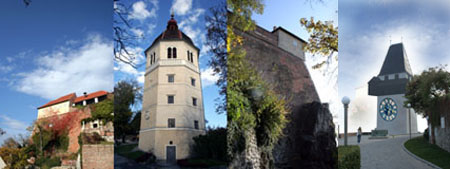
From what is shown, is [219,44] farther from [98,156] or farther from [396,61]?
[98,156]

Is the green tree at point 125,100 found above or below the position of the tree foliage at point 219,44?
below

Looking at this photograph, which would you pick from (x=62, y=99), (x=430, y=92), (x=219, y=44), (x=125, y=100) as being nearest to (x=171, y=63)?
(x=125, y=100)

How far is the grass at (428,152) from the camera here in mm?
3086

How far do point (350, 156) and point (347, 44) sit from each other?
1.40 meters

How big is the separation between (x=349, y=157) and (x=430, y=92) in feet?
3.75

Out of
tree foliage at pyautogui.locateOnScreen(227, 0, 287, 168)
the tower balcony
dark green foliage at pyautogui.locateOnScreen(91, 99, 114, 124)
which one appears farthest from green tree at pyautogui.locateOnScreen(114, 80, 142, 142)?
dark green foliage at pyautogui.locateOnScreen(91, 99, 114, 124)

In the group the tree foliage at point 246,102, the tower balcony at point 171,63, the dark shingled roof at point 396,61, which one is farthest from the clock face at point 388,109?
the tower balcony at point 171,63

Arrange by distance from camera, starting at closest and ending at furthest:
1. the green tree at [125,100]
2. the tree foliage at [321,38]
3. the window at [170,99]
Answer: the green tree at [125,100] → the window at [170,99] → the tree foliage at [321,38]

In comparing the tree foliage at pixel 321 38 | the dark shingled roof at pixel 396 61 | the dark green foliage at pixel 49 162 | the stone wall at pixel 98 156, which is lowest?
the dark green foliage at pixel 49 162

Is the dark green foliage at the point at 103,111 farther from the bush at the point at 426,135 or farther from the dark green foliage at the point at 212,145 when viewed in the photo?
the bush at the point at 426,135

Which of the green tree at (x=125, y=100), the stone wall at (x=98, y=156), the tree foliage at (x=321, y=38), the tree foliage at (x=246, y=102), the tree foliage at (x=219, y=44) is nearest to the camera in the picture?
the green tree at (x=125, y=100)

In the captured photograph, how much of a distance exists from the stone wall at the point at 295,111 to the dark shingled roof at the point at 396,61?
0.88 m

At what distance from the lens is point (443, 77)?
3174mm

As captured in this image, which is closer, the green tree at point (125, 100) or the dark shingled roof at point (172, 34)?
the green tree at point (125, 100)
